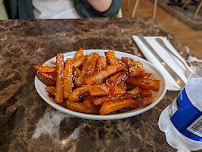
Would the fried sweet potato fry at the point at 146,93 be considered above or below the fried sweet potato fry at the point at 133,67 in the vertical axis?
below

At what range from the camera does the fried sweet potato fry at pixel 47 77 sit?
833mm

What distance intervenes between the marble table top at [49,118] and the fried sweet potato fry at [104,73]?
19 cm

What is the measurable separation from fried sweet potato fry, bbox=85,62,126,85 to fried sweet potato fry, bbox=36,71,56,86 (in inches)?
8.3

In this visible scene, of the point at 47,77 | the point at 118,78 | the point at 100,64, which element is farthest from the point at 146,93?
the point at 47,77

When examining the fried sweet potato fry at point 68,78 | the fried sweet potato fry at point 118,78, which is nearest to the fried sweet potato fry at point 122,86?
the fried sweet potato fry at point 118,78

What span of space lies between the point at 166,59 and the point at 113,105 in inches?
28.4

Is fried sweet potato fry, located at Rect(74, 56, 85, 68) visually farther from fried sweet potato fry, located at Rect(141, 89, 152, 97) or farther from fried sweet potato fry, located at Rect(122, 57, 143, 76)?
fried sweet potato fry, located at Rect(141, 89, 152, 97)

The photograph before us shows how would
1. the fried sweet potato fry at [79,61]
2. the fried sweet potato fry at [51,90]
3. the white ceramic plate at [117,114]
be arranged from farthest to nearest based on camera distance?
the fried sweet potato fry at [79,61] → the fried sweet potato fry at [51,90] → the white ceramic plate at [117,114]

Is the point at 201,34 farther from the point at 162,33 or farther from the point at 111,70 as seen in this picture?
the point at 111,70

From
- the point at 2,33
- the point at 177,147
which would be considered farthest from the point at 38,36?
the point at 177,147

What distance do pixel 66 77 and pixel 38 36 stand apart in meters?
0.80

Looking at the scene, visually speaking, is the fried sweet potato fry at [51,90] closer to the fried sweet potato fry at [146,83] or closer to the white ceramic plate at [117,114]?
the white ceramic plate at [117,114]

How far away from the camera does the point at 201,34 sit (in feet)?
12.5

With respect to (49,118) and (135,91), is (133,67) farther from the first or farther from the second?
(49,118)
